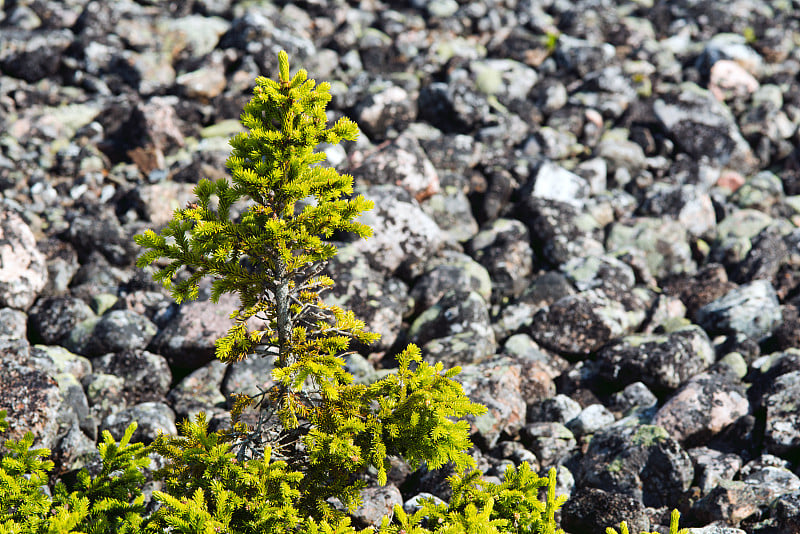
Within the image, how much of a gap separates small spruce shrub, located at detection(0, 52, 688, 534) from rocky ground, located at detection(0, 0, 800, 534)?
9.15ft

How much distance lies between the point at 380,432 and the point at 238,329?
182cm

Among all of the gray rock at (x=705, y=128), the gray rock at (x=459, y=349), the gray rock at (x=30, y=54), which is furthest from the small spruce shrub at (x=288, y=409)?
the gray rock at (x=30, y=54)

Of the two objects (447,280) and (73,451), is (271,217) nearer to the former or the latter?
(73,451)

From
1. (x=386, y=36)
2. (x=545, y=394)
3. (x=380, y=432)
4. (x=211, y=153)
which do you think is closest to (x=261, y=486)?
(x=380, y=432)

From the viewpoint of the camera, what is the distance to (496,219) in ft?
61.1

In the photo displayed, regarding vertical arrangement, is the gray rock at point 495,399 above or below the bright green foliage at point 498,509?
below

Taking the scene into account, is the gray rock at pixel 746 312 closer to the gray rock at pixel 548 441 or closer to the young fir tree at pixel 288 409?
the gray rock at pixel 548 441

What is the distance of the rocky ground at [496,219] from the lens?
11625 millimetres

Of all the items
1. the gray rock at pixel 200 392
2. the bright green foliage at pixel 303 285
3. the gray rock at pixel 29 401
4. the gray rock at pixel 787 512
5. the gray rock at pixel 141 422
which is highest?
the bright green foliage at pixel 303 285

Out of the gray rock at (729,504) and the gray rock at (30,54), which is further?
the gray rock at (30,54)

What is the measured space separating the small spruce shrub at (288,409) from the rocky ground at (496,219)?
2.79 metres

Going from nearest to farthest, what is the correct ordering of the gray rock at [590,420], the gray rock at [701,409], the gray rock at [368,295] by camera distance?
the gray rock at [701,409], the gray rock at [590,420], the gray rock at [368,295]

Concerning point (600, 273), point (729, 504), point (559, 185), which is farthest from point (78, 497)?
point (559, 185)

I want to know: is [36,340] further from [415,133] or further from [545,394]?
[415,133]
